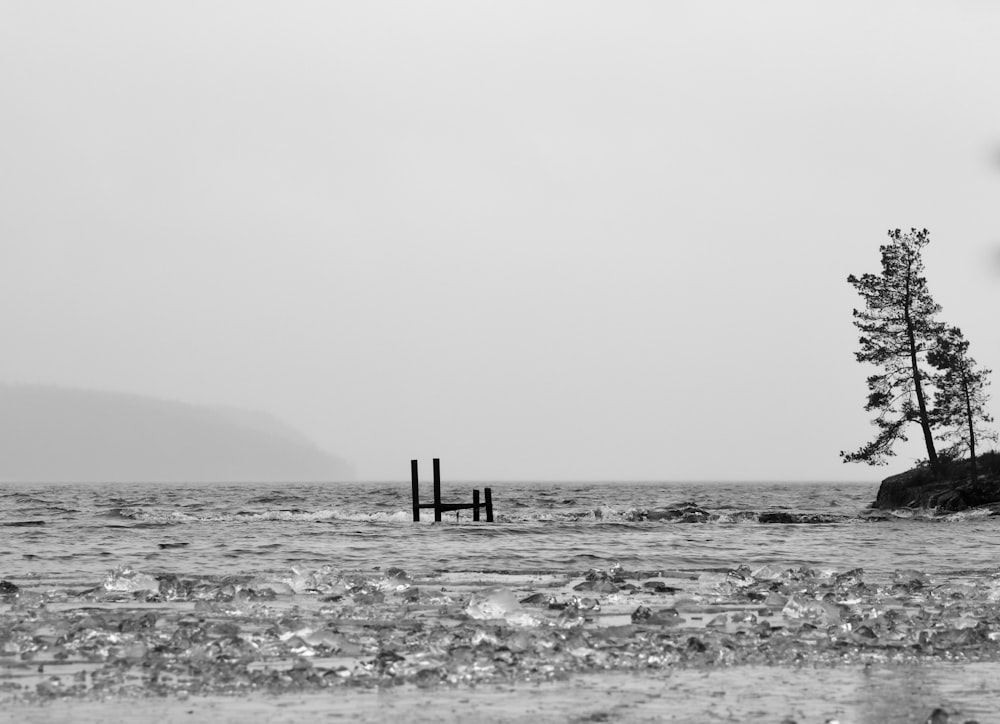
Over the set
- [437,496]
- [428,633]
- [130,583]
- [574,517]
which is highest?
[437,496]

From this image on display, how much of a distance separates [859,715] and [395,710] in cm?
246

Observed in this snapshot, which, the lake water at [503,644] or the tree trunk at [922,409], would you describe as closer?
the lake water at [503,644]

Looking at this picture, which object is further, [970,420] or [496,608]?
[970,420]

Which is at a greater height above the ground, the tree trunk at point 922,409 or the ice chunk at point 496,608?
the tree trunk at point 922,409

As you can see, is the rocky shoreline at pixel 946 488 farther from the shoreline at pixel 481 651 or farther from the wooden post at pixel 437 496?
the shoreline at pixel 481 651

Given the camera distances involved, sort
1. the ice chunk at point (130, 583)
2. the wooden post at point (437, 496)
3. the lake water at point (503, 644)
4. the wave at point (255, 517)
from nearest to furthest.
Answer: the lake water at point (503, 644)
the ice chunk at point (130, 583)
the wave at point (255, 517)
the wooden post at point (437, 496)

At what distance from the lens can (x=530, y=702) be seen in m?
6.28

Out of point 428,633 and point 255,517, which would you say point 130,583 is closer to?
point 428,633

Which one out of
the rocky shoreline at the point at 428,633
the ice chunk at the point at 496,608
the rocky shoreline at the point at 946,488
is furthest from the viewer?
the rocky shoreline at the point at 946,488

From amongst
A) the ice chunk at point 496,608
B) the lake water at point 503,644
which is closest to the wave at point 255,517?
the lake water at point 503,644

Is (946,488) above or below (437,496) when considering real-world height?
below

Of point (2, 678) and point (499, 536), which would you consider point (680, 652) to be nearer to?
point (2, 678)

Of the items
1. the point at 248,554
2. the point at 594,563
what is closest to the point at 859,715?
the point at 594,563

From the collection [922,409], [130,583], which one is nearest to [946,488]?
[922,409]
